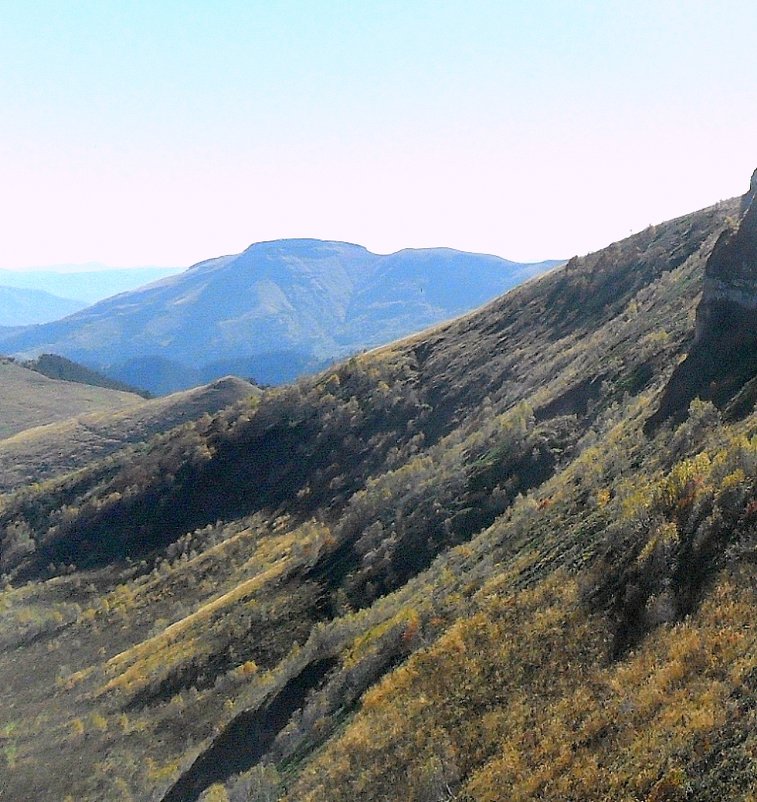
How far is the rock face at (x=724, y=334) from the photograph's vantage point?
25250 mm

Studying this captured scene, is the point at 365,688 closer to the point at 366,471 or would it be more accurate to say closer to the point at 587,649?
the point at 587,649

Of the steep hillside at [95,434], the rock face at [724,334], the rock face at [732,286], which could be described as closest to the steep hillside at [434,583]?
the rock face at [724,334]

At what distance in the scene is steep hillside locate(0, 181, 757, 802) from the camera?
13.4m

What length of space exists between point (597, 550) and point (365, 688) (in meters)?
8.74

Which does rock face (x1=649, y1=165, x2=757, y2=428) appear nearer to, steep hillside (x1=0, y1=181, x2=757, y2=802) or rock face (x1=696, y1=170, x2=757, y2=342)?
rock face (x1=696, y1=170, x2=757, y2=342)

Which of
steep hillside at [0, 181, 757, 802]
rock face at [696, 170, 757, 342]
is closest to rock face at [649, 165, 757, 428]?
rock face at [696, 170, 757, 342]

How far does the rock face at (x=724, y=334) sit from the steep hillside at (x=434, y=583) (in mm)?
799

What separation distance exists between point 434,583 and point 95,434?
13150 centimetres

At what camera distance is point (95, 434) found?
141875 millimetres

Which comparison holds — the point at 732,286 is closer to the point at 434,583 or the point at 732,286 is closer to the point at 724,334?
the point at 724,334

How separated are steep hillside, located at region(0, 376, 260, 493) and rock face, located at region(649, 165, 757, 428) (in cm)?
10506

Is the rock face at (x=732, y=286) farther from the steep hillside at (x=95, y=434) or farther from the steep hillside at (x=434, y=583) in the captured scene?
the steep hillside at (x=95, y=434)

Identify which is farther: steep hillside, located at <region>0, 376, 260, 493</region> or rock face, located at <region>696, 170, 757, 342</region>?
steep hillside, located at <region>0, 376, 260, 493</region>

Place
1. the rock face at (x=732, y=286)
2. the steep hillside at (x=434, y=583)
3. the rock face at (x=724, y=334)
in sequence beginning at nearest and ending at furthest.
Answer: the steep hillside at (x=434, y=583) < the rock face at (x=724, y=334) < the rock face at (x=732, y=286)
